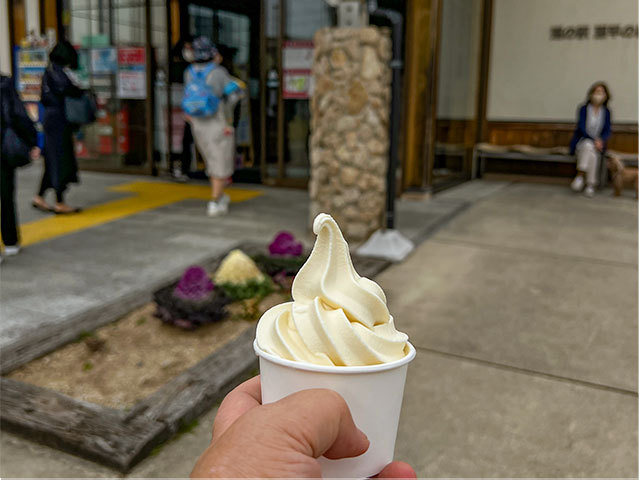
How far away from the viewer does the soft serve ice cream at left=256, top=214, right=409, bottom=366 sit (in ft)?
4.00

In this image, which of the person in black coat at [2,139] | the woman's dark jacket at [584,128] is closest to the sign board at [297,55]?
the woman's dark jacket at [584,128]

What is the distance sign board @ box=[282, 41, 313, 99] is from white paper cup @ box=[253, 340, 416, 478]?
8685 mm

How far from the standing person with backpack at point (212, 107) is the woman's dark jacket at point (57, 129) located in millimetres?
1270

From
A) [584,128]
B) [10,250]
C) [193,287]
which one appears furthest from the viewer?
[584,128]

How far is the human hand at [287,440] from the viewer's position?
95cm

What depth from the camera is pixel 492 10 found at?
1105cm

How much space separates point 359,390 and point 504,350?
115 inches

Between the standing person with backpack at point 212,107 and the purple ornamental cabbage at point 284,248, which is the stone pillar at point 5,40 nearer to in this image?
the standing person with backpack at point 212,107

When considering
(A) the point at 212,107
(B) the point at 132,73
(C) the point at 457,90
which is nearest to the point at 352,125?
(A) the point at 212,107

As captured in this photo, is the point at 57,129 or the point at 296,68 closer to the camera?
the point at 57,129

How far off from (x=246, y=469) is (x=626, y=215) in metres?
8.42

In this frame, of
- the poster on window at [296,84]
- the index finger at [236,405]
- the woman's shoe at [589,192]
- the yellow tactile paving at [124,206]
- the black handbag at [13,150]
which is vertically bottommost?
the yellow tactile paving at [124,206]

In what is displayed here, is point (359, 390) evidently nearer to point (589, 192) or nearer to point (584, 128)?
point (589, 192)

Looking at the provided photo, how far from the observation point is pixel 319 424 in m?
1.01
